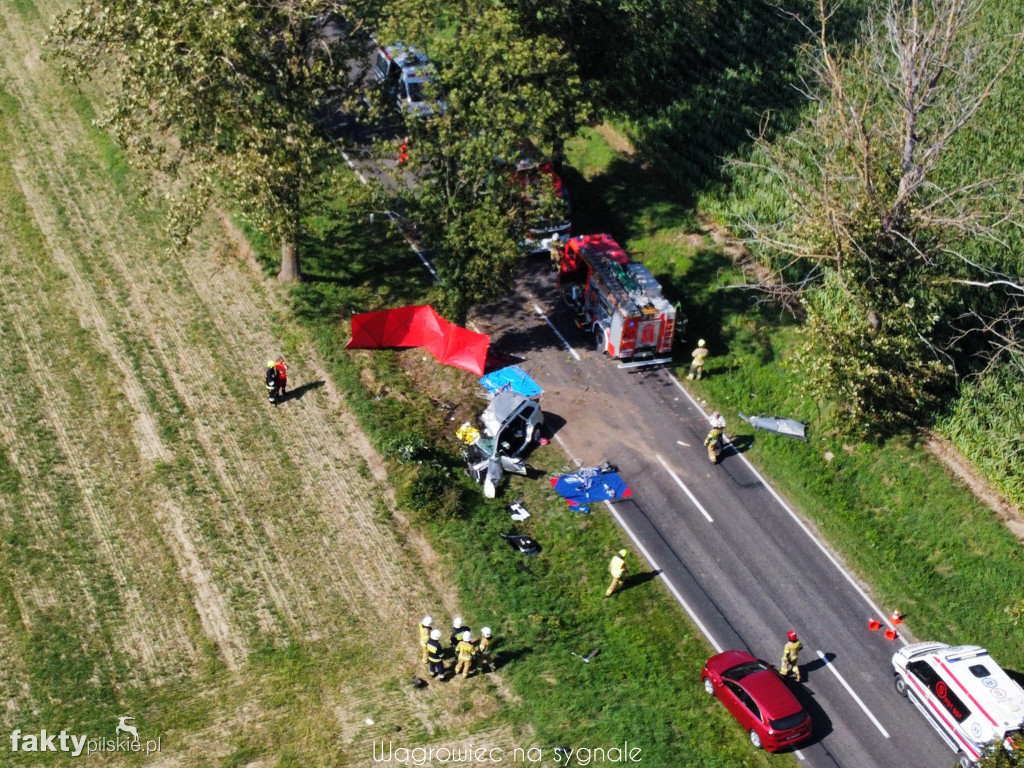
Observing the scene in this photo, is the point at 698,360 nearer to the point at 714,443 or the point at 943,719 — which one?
the point at 714,443

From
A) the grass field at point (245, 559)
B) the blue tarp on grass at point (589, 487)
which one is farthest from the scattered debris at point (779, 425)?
the grass field at point (245, 559)

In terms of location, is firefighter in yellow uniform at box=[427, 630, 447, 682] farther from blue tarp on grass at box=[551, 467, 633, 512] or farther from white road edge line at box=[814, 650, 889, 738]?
white road edge line at box=[814, 650, 889, 738]

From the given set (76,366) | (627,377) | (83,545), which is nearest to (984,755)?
(627,377)

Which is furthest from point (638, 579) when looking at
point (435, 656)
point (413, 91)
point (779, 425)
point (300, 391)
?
point (413, 91)

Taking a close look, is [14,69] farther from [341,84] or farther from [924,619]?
[924,619]

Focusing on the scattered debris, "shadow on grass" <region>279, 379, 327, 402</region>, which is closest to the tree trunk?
"shadow on grass" <region>279, 379, 327, 402</region>

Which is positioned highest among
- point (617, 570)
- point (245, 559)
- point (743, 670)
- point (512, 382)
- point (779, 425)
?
point (779, 425)
